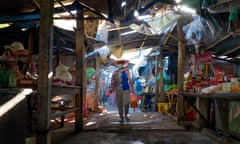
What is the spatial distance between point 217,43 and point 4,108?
7.93 meters

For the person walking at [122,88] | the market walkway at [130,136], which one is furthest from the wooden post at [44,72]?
the person walking at [122,88]

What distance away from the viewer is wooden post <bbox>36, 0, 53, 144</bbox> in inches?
117

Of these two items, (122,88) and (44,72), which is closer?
(44,72)

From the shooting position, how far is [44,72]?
302 cm

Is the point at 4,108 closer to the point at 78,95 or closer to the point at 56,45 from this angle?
the point at 78,95

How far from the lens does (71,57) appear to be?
9.83 metres

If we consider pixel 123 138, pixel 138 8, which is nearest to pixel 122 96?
pixel 123 138

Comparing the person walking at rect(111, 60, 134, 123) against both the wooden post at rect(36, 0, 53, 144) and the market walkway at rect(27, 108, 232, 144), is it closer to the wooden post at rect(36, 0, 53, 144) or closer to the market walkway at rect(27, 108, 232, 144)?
the market walkway at rect(27, 108, 232, 144)

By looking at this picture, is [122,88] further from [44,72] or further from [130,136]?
[44,72]

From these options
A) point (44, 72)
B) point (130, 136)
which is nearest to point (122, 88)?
point (130, 136)

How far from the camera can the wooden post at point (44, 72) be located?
117 inches

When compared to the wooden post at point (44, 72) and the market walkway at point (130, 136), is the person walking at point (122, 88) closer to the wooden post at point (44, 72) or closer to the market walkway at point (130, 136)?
the market walkway at point (130, 136)

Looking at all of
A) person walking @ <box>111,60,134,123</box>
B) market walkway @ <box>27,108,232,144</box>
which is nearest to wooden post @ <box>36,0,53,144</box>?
market walkway @ <box>27,108,232,144</box>

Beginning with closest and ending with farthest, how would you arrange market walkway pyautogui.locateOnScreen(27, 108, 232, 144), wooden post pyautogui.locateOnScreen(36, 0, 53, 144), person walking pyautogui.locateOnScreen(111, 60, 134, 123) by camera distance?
wooden post pyautogui.locateOnScreen(36, 0, 53, 144) < market walkway pyautogui.locateOnScreen(27, 108, 232, 144) < person walking pyautogui.locateOnScreen(111, 60, 134, 123)
